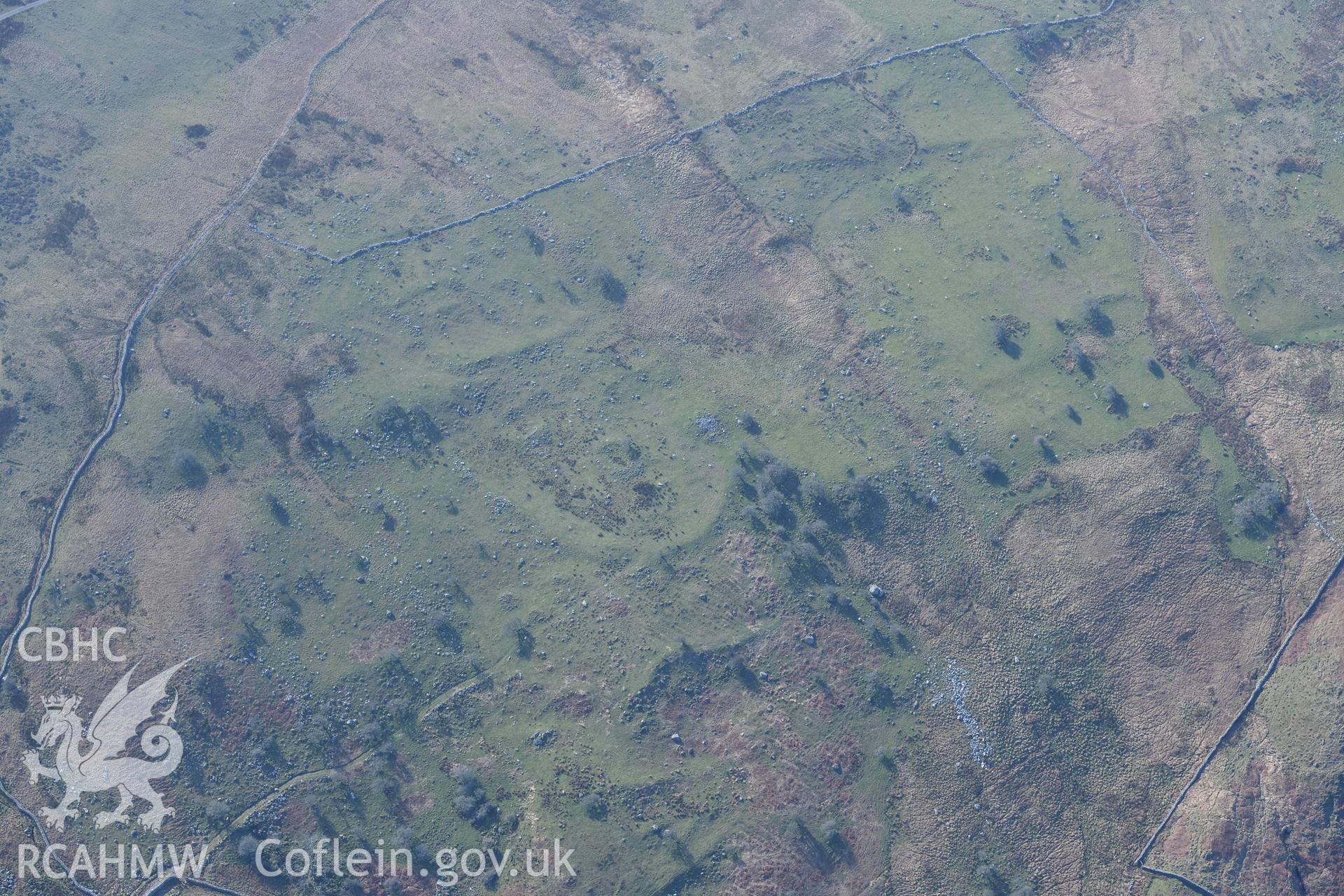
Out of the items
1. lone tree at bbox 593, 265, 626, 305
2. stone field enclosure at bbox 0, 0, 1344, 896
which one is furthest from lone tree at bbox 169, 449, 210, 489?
lone tree at bbox 593, 265, 626, 305

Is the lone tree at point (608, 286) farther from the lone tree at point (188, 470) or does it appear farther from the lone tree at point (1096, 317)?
the lone tree at point (1096, 317)

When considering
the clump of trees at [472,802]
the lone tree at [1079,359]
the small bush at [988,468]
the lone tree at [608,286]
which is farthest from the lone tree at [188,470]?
the lone tree at [1079,359]

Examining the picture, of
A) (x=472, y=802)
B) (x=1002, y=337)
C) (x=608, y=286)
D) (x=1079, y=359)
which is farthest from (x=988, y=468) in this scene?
(x=472, y=802)

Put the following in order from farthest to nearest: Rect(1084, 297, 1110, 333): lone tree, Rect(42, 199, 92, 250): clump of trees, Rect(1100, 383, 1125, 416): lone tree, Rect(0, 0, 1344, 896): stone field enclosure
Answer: Rect(42, 199, 92, 250): clump of trees < Rect(1084, 297, 1110, 333): lone tree < Rect(1100, 383, 1125, 416): lone tree < Rect(0, 0, 1344, 896): stone field enclosure

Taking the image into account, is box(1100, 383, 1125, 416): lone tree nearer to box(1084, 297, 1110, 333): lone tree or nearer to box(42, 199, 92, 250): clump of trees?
box(1084, 297, 1110, 333): lone tree
